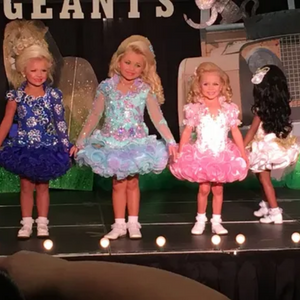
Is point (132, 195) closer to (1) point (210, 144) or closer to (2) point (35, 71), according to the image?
(1) point (210, 144)

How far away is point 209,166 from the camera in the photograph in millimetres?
3441

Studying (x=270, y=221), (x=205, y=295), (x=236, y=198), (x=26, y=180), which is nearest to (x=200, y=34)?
(x=236, y=198)

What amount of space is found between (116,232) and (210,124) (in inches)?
31.8

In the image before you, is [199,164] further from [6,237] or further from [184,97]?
[184,97]

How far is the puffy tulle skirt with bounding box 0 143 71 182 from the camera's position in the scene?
11.1 feet

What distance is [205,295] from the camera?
1.57 m

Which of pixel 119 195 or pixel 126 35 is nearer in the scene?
pixel 119 195

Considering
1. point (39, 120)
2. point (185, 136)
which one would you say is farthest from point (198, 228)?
point (39, 120)

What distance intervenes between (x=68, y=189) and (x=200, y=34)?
1681 mm

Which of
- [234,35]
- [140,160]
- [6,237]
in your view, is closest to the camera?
[140,160]

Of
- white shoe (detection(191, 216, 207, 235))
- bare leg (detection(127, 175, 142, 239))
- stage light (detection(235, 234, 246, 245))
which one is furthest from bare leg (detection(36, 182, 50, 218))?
stage light (detection(235, 234, 246, 245))

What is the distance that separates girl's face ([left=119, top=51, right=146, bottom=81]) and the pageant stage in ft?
3.02

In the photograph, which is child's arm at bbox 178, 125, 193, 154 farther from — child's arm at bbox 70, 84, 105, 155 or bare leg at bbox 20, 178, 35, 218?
bare leg at bbox 20, 178, 35, 218

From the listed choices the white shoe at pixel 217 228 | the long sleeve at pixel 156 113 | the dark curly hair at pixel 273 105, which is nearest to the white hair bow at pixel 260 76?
the dark curly hair at pixel 273 105
